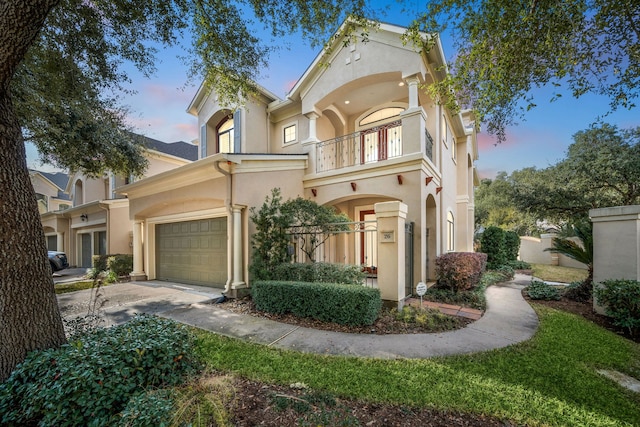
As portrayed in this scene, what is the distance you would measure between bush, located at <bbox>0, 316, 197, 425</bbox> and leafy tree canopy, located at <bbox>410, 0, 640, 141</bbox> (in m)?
6.08

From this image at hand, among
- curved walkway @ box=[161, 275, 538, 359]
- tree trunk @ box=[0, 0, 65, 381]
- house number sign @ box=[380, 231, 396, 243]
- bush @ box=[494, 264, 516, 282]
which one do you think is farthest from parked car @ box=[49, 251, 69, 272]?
bush @ box=[494, 264, 516, 282]

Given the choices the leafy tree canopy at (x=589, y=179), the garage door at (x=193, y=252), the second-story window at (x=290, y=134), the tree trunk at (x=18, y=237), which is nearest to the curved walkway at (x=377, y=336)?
the garage door at (x=193, y=252)

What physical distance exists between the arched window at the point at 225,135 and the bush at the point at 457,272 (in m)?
9.53

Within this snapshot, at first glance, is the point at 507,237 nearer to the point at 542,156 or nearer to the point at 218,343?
the point at 542,156

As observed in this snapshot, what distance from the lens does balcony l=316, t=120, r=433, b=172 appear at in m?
9.52

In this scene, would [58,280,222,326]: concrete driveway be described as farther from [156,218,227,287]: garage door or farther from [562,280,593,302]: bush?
[562,280,593,302]: bush

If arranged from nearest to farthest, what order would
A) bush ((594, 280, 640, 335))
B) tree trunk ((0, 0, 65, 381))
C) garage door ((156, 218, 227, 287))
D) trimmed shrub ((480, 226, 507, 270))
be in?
1. tree trunk ((0, 0, 65, 381))
2. bush ((594, 280, 640, 335))
3. garage door ((156, 218, 227, 287))
4. trimmed shrub ((480, 226, 507, 270))

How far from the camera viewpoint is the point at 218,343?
4.59 meters

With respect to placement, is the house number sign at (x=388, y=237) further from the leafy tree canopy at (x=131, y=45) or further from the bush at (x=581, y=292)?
the bush at (x=581, y=292)

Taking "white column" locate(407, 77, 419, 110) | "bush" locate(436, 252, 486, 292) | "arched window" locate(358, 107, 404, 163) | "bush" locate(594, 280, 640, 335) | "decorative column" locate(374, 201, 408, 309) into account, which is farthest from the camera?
"arched window" locate(358, 107, 404, 163)

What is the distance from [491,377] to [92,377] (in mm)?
4420

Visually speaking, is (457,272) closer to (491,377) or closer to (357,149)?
(491,377)

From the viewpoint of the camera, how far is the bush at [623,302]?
518cm

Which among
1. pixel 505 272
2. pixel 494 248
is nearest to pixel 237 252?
pixel 505 272
